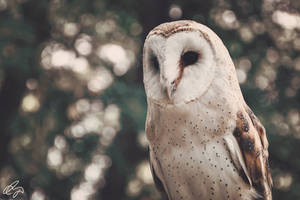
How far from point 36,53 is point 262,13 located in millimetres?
2811

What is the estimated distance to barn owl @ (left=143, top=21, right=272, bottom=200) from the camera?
5.16 ft

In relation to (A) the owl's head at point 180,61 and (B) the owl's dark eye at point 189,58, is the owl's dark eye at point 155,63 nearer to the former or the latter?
(A) the owl's head at point 180,61

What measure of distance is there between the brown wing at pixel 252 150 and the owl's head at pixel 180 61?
0.25 meters

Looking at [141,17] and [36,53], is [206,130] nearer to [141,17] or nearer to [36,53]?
[36,53]

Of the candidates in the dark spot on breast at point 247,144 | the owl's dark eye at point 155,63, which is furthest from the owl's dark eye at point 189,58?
the dark spot on breast at point 247,144

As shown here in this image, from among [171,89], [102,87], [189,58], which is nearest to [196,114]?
[171,89]

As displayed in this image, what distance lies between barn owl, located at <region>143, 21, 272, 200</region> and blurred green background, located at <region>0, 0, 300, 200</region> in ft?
6.90

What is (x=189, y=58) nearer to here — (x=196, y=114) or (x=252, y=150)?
(x=196, y=114)

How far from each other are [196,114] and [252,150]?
36 centimetres

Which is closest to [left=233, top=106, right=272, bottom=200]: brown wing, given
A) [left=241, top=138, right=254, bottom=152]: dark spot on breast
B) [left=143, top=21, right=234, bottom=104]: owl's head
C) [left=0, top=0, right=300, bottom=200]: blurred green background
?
[left=241, top=138, right=254, bottom=152]: dark spot on breast

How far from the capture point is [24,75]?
3.94 meters

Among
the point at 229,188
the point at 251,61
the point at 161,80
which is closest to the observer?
the point at 161,80

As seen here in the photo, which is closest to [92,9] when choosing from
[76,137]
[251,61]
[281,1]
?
[76,137]

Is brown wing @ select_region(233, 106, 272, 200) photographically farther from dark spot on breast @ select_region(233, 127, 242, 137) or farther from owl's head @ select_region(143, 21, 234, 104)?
owl's head @ select_region(143, 21, 234, 104)
